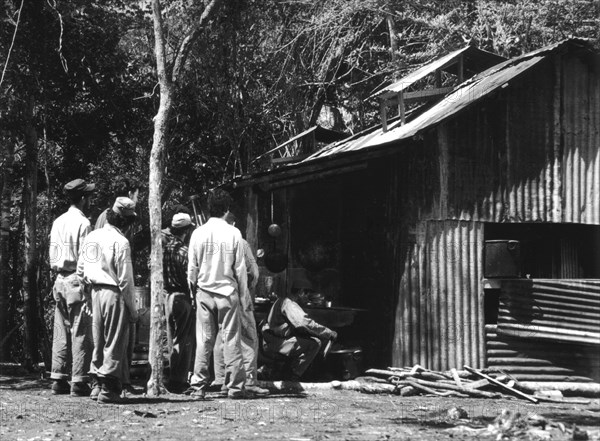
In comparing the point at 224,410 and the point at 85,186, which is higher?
the point at 85,186

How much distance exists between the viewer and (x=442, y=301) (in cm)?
1226

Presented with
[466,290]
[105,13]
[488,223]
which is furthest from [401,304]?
[105,13]

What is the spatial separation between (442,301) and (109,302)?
4.53 m

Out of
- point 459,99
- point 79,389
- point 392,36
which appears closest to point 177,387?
point 79,389

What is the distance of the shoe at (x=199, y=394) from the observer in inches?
393

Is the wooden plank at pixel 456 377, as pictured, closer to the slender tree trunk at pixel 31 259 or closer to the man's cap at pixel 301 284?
the man's cap at pixel 301 284

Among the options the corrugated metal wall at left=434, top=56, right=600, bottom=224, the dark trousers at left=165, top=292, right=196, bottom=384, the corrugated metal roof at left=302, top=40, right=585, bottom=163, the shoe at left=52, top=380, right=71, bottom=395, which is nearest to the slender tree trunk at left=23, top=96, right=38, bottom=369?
the shoe at left=52, top=380, right=71, bottom=395

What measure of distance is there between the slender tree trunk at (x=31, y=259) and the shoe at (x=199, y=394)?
15.1 ft

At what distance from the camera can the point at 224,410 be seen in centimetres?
905

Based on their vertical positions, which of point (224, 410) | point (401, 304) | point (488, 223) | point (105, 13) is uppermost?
point (105, 13)

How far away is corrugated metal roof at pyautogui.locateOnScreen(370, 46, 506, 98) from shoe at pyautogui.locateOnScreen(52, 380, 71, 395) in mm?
6020

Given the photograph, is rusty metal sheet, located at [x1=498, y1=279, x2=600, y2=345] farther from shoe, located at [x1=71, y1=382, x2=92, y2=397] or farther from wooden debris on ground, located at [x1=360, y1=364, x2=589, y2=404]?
shoe, located at [x1=71, y1=382, x2=92, y2=397]

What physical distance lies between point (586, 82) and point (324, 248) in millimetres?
4275

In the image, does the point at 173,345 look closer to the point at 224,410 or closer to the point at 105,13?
the point at 224,410
